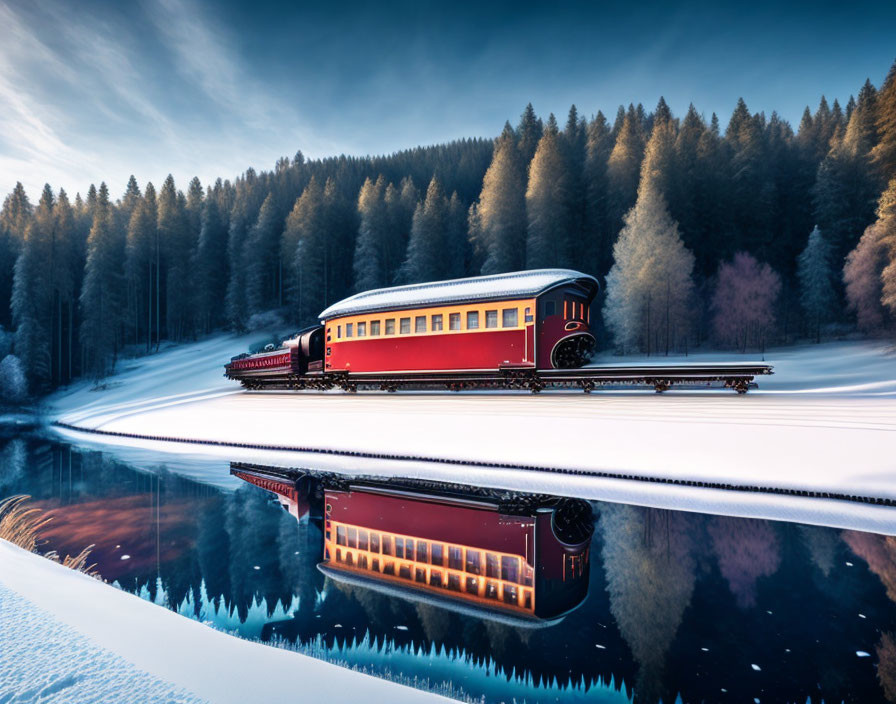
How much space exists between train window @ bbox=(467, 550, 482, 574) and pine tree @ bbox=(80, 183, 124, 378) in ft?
159

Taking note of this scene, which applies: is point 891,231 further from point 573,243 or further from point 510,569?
point 510,569

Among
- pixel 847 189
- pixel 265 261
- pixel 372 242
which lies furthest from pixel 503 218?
pixel 847 189

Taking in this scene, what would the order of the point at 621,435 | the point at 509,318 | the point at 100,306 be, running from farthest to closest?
the point at 100,306, the point at 509,318, the point at 621,435

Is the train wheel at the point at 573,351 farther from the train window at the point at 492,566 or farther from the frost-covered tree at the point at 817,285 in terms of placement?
the frost-covered tree at the point at 817,285

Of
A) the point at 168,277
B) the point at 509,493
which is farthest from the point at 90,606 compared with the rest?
the point at 168,277

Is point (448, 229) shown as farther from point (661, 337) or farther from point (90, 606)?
point (90, 606)

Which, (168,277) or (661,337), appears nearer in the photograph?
(661,337)

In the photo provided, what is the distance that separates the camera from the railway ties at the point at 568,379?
15.6m

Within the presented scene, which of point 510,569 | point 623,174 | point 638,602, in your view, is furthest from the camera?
point 623,174

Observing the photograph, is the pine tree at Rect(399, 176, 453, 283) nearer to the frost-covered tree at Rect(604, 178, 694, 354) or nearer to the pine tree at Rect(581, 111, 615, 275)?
the pine tree at Rect(581, 111, 615, 275)

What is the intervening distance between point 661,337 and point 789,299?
2064cm

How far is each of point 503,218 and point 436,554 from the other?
4034 centimetres

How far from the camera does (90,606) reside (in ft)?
14.1

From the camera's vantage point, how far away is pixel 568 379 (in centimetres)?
1741
